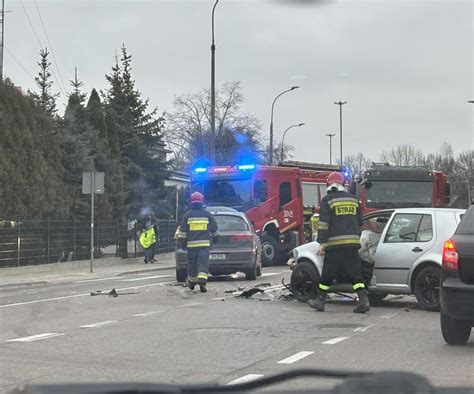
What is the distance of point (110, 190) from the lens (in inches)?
1119

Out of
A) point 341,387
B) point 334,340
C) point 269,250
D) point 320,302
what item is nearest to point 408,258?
point 320,302

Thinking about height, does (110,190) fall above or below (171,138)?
below

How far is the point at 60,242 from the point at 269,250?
21.0 feet

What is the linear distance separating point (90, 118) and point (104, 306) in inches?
788

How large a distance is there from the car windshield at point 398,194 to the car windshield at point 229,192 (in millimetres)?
3635

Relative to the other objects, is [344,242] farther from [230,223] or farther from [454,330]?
[230,223]

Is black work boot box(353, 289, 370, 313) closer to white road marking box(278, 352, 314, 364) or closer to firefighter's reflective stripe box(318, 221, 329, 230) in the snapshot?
firefighter's reflective stripe box(318, 221, 329, 230)

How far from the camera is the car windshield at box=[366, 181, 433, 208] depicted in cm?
2036

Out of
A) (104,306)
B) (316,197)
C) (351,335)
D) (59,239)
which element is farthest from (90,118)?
(351,335)

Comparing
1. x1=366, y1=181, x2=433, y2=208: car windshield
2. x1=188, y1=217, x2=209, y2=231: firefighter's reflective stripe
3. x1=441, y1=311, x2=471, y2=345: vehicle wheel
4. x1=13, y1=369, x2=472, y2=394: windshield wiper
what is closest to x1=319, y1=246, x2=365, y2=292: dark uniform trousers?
x1=441, y1=311, x2=471, y2=345: vehicle wheel

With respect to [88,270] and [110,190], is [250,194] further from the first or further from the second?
[110,190]

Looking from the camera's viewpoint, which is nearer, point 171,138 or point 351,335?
point 351,335

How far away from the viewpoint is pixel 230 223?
1585 cm

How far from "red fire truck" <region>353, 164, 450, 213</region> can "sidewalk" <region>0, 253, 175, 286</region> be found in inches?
265
